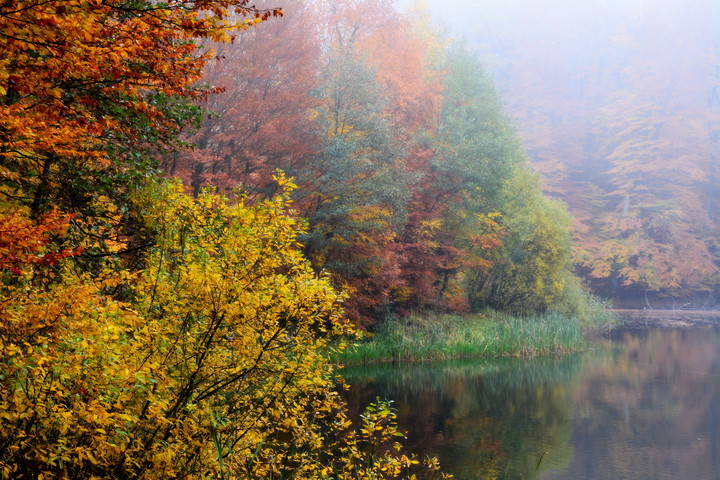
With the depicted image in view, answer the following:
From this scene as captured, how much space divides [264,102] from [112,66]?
10.7 meters

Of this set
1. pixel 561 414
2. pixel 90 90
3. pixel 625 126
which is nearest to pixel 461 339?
pixel 561 414

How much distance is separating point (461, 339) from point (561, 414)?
6.86m

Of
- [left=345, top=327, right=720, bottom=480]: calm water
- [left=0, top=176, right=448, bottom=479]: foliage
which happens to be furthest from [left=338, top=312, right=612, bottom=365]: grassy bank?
[left=0, top=176, right=448, bottom=479]: foliage

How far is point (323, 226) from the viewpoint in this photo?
1589cm

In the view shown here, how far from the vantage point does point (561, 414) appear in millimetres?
12617

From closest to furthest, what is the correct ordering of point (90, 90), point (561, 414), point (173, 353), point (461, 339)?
point (173, 353), point (90, 90), point (561, 414), point (461, 339)

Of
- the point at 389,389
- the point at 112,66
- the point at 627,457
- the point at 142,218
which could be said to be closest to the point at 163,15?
the point at 112,66

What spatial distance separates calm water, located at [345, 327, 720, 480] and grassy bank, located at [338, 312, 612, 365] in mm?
813

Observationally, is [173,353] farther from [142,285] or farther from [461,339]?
[461,339]

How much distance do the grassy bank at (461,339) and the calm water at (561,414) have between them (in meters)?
0.81

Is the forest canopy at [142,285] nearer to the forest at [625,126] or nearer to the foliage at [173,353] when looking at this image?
the foliage at [173,353]

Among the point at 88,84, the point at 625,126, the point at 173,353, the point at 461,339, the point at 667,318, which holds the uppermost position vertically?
the point at 625,126

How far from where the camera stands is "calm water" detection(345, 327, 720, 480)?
30.6 feet

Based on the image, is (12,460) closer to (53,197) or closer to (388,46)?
(53,197)
